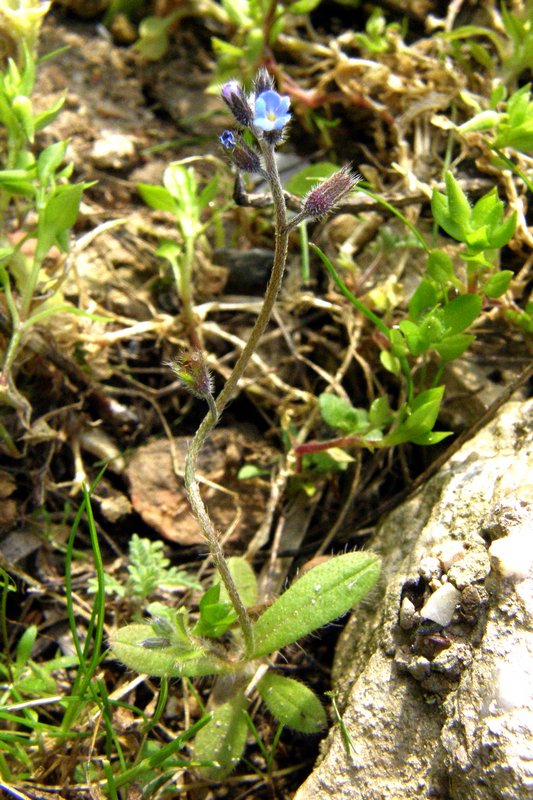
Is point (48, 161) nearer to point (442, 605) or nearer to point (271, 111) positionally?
point (271, 111)

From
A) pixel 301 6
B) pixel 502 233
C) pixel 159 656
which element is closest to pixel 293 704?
pixel 159 656

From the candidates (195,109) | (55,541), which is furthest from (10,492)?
(195,109)

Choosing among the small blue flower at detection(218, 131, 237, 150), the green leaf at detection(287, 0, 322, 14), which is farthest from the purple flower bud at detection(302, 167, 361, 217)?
the green leaf at detection(287, 0, 322, 14)

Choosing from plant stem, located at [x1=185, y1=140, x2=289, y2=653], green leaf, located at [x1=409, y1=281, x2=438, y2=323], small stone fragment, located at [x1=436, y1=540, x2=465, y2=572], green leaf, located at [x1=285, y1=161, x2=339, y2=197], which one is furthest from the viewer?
green leaf, located at [x1=285, y1=161, x2=339, y2=197]

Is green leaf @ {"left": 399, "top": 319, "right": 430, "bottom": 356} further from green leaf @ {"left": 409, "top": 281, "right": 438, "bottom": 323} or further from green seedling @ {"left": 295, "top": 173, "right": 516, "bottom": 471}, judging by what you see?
green leaf @ {"left": 409, "top": 281, "right": 438, "bottom": 323}

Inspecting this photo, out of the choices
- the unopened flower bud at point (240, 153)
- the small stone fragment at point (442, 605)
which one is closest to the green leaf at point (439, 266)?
the unopened flower bud at point (240, 153)
